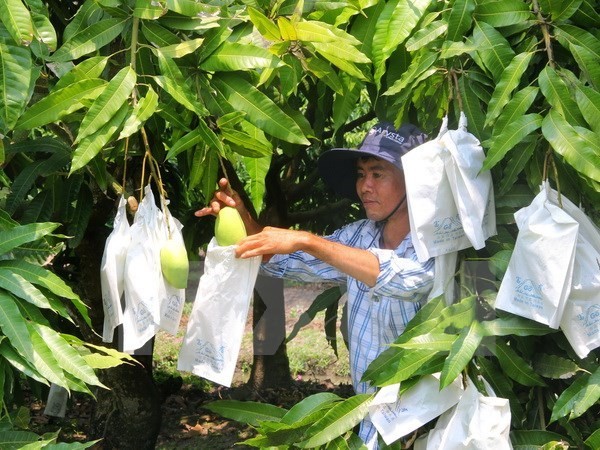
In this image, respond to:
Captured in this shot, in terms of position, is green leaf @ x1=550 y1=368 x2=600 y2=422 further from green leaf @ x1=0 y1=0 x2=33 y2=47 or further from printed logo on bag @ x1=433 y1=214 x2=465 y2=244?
green leaf @ x1=0 y1=0 x2=33 y2=47

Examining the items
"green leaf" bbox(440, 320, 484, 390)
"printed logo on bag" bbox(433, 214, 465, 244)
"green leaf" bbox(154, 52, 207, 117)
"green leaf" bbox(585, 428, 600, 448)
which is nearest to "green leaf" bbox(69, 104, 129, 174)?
"green leaf" bbox(154, 52, 207, 117)

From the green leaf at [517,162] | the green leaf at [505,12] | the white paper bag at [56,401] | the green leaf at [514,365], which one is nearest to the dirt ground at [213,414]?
the white paper bag at [56,401]

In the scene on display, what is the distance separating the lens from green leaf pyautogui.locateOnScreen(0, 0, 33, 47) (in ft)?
6.16

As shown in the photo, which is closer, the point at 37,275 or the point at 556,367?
the point at 37,275

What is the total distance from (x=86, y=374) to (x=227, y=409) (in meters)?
0.64

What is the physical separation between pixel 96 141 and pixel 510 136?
3.28ft

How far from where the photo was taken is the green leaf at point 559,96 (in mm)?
2133

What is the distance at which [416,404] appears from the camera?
87.3 inches

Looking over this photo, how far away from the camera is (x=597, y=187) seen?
206 cm

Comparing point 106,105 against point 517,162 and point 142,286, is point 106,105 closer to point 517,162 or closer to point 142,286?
point 142,286

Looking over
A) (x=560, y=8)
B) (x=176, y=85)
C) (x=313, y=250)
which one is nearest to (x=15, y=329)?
(x=176, y=85)

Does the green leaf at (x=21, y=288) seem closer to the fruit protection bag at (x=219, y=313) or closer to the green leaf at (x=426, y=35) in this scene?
the fruit protection bag at (x=219, y=313)

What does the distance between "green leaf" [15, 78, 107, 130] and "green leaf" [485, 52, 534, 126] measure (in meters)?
0.98

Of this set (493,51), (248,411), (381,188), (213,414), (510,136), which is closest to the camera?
(510,136)
